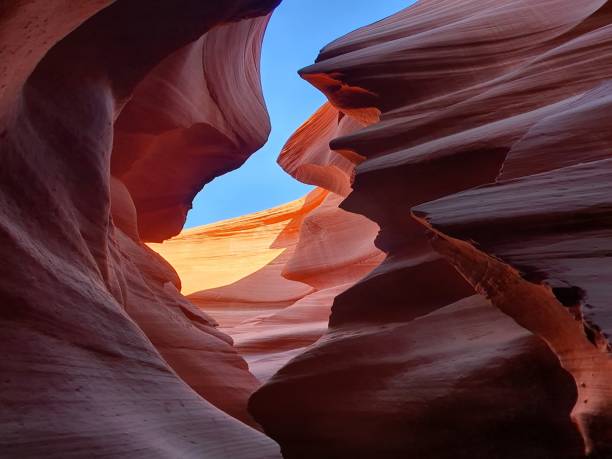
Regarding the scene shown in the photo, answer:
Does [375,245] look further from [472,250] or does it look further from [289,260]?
[289,260]

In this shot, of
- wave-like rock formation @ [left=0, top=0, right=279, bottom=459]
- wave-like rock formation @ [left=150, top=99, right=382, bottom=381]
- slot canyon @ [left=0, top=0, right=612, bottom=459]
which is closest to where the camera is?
slot canyon @ [left=0, top=0, right=612, bottom=459]

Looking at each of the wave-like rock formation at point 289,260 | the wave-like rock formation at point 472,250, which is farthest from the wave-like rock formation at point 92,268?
the wave-like rock formation at point 289,260

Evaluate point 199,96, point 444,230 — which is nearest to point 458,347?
point 444,230

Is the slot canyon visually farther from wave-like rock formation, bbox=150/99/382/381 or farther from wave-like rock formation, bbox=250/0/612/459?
wave-like rock formation, bbox=150/99/382/381

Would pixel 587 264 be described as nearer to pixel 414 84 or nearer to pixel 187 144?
pixel 414 84

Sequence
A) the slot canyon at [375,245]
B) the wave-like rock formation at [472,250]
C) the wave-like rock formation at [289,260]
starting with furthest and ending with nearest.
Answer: the wave-like rock formation at [289,260] → the slot canyon at [375,245] → the wave-like rock formation at [472,250]

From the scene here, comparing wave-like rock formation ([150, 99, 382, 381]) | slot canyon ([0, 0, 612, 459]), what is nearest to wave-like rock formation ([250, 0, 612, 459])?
slot canyon ([0, 0, 612, 459])

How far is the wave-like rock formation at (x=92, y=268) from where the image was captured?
2.25 meters

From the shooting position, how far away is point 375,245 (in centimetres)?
389

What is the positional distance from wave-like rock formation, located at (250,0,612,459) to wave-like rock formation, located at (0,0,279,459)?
563mm

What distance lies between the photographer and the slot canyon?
6.86ft

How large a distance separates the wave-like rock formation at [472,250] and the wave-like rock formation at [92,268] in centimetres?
56

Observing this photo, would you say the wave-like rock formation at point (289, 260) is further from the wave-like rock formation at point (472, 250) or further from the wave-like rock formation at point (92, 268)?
the wave-like rock formation at point (472, 250)

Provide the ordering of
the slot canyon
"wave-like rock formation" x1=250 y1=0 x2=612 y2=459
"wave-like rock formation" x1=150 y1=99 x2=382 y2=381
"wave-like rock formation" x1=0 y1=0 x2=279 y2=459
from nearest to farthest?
"wave-like rock formation" x1=250 y1=0 x2=612 y2=459
the slot canyon
"wave-like rock formation" x1=0 y1=0 x2=279 y2=459
"wave-like rock formation" x1=150 y1=99 x2=382 y2=381
